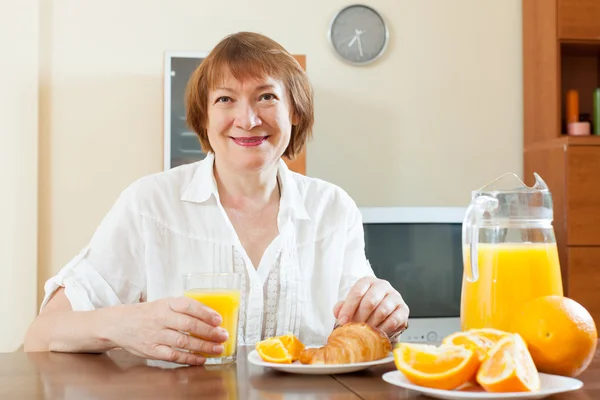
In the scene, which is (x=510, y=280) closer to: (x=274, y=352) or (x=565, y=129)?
(x=274, y=352)

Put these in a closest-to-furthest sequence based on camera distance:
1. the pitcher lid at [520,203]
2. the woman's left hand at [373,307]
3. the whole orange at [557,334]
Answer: the whole orange at [557,334] → the pitcher lid at [520,203] → the woman's left hand at [373,307]

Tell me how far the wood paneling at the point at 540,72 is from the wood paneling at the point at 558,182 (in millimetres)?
112

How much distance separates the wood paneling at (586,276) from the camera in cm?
334

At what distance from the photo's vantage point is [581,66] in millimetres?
3947

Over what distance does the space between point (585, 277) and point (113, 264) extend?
2.26 meters

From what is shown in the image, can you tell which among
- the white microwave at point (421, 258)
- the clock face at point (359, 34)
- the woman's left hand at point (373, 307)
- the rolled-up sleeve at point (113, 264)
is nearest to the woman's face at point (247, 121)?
the rolled-up sleeve at point (113, 264)

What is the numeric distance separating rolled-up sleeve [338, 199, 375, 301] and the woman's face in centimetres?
26

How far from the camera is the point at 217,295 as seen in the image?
1217 mm

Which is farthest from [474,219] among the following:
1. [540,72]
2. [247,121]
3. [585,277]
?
[540,72]

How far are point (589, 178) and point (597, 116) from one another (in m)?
0.48

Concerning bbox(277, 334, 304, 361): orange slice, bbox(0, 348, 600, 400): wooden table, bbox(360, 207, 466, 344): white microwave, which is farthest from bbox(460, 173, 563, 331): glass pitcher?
bbox(360, 207, 466, 344): white microwave

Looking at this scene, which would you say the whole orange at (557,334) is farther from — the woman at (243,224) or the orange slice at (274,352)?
the woman at (243,224)

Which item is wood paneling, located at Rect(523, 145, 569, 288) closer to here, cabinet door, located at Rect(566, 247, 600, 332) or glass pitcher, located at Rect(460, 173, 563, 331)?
cabinet door, located at Rect(566, 247, 600, 332)

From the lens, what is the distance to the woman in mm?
1739
